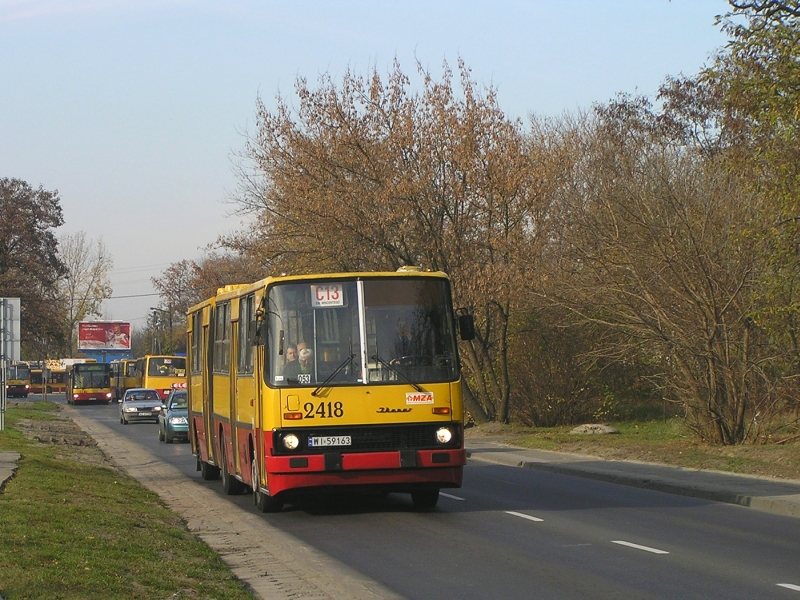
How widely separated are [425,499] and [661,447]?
35.2ft

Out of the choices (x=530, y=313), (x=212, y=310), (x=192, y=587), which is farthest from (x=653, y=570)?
(x=530, y=313)

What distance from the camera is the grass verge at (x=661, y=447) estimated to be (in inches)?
801

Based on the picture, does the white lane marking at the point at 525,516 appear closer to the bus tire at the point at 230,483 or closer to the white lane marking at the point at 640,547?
the white lane marking at the point at 640,547

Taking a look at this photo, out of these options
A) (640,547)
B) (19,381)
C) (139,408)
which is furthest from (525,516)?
(19,381)

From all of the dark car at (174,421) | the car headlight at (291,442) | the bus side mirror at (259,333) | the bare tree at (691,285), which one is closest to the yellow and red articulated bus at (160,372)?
the dark car at (174,421)

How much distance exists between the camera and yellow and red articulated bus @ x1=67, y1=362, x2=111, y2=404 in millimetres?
77000

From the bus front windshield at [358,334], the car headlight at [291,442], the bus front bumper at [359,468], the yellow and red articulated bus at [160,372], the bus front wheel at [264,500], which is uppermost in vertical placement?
the yellow and red articulated bus at [160,372]

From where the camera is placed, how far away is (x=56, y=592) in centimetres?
827

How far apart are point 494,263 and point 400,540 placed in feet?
69.7

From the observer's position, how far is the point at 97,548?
10.7 m

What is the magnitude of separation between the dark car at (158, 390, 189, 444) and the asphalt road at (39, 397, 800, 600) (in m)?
14.6

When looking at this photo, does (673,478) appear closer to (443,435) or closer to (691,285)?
(691,285)

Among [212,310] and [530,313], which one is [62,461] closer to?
[212,310]

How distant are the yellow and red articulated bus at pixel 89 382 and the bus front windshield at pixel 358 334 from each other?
2583 inches
